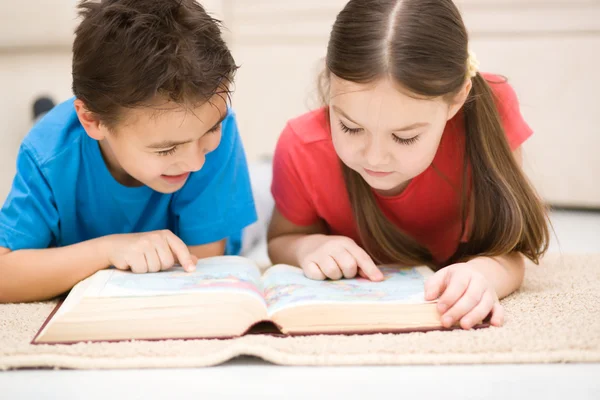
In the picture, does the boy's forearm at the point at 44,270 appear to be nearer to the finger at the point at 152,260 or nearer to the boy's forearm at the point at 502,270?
the finger at the point at 152,260

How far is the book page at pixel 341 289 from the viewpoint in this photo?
2.51 feet

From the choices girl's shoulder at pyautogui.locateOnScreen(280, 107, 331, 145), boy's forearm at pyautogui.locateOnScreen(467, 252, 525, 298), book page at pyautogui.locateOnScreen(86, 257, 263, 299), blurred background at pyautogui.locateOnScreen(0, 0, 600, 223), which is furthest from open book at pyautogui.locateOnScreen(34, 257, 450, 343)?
blurred background at pyautogui.locateOnScreen(0, 0, 600, 223)

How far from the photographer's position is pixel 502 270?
89 cm

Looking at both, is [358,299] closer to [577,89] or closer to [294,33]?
[577,89]

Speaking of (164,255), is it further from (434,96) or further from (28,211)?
(434,96)

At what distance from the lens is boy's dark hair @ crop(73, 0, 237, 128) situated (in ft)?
2.72

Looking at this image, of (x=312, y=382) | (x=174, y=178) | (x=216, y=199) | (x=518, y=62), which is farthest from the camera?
(x=518, y=62)

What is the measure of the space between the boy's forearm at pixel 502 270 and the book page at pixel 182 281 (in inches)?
11.6

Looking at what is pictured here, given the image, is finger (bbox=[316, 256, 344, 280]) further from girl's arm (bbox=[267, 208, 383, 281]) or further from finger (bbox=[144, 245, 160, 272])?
finger (bbox=[144, 245, 160, 272])

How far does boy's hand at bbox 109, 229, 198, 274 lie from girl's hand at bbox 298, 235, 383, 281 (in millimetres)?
163

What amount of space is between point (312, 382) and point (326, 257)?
0.30m

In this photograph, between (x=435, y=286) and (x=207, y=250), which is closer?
(x=435, y=286)

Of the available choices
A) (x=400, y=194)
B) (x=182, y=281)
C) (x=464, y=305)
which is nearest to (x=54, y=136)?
(x=182, y=281)

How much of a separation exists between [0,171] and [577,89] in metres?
1.57
